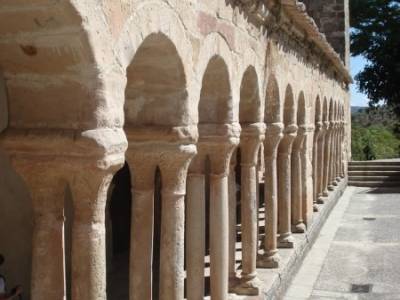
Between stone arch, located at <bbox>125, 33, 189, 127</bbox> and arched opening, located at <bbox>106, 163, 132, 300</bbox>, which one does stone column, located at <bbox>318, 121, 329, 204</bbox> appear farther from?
stone arch, located at <bbox>125, 33, 189, 127</bbox>

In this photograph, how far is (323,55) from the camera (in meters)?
13.4

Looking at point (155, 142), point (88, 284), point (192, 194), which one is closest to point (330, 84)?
point (192, 194)

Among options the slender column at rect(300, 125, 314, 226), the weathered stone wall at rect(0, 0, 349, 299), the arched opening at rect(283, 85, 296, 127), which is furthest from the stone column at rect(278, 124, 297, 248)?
the weathered stone wall at rect(0, 0, 349, 299)

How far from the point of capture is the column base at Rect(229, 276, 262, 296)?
271 inches

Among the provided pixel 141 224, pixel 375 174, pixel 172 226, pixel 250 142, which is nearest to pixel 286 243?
pixel 250 142

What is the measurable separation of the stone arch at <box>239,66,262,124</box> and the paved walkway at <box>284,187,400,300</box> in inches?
94.9

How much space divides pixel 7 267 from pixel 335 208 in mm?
10892

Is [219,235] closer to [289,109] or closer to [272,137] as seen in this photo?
[272,137]

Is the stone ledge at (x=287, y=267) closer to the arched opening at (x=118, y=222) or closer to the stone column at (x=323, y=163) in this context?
the stone column at (x=323, y=163)

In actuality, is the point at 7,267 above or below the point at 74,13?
below

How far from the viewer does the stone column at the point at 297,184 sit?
35.0 ft

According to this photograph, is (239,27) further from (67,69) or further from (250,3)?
(67,69)

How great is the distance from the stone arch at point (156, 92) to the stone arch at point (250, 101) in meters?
2.73

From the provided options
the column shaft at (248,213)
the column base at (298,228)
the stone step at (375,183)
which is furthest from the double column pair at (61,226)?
the stone step at (375,183)
